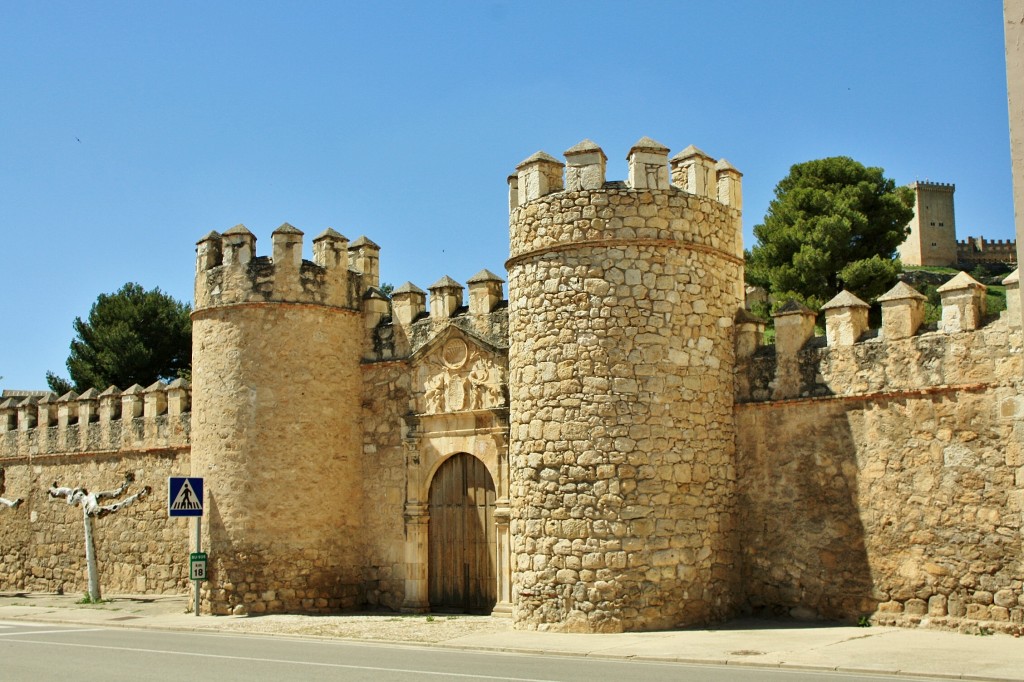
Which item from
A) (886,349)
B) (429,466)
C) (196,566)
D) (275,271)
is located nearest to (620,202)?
(886,349)

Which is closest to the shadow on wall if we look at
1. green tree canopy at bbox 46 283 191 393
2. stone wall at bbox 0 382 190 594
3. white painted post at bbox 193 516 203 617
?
white painted post at bbox 193 516 203 617

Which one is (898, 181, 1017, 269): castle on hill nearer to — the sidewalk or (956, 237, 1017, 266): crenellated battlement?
(956, 237, 1017, 266): crenellated battlement

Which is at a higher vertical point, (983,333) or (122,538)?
(983,333)

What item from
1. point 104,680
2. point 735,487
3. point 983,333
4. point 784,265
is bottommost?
point 104,680

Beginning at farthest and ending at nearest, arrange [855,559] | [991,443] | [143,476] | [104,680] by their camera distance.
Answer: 1. [143,476]
2. [855,559]
3. [991,443]
4. [104,680]

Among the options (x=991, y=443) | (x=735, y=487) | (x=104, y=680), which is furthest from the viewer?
(x=735, y=487)

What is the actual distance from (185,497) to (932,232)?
63.7 metres

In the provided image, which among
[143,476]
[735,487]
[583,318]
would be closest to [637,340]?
[583,318]

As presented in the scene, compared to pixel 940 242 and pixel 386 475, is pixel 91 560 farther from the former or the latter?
pixel 940 242

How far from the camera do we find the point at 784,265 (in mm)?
32250

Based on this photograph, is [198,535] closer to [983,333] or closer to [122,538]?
[122,538]

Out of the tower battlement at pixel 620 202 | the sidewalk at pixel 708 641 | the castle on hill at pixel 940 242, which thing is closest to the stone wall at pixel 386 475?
the sidewalk at pixel 708 641

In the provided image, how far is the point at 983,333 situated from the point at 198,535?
11038 mm

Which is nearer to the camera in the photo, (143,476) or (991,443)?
(991,443)
